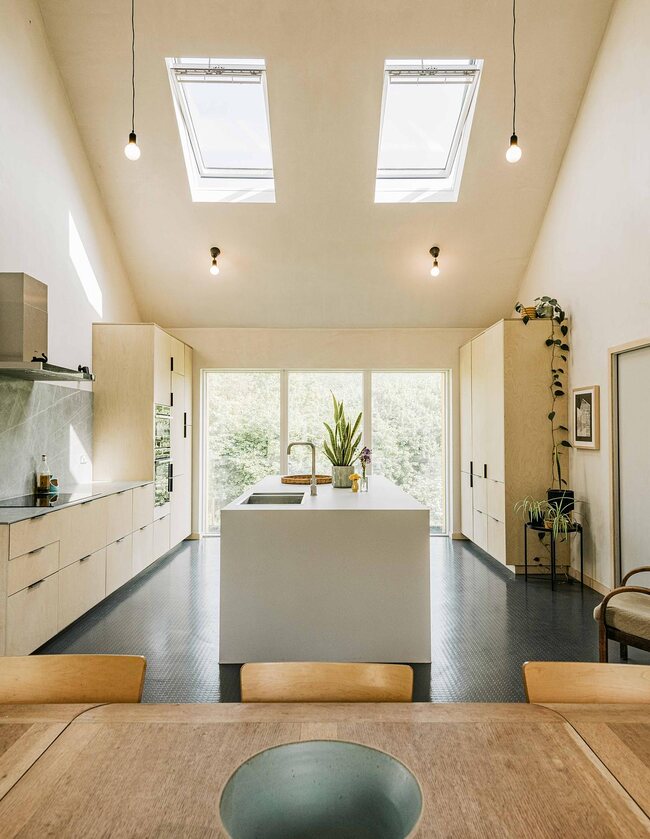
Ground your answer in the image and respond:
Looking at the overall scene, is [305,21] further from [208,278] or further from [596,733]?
[596,733]

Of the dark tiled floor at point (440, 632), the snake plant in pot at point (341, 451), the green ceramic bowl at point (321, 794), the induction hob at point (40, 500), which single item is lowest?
the dark tiled floor at point (440, 632)

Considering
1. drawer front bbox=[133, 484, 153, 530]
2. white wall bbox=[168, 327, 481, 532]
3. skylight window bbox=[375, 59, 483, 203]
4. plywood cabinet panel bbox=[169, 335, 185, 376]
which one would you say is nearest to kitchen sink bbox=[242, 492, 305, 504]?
drawer front bbox=[133, 484, 153, 530]

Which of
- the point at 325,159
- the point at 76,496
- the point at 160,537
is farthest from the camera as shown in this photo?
the point at 160,537

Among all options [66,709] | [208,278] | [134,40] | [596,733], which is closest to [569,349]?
[208,278]

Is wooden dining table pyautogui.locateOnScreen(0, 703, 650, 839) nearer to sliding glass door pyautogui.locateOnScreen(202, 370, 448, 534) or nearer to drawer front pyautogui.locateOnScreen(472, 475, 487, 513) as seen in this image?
drawer front pyautogui.locateOnScreen(472, 475, 487, 513)

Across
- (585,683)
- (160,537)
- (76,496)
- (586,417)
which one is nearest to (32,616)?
(76,496)

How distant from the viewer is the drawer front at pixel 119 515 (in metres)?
4.32

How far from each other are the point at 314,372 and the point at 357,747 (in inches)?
245

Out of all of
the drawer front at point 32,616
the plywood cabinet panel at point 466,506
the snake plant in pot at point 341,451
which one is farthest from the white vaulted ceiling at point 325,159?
the drawer front at point 32,616

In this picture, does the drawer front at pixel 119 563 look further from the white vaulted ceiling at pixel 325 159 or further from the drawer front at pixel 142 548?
the white vaulted ceiling at pixel 325 159

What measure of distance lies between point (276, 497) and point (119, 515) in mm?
1404

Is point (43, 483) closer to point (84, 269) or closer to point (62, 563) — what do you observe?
point (62, 563)

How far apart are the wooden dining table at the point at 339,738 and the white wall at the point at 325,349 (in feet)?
19.5

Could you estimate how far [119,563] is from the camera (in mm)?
4504
